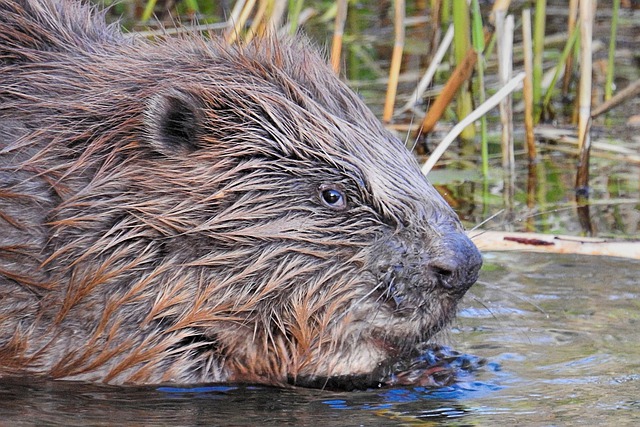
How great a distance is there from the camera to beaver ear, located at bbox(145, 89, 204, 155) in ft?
10.8

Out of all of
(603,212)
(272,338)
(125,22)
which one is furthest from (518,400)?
(125,22)

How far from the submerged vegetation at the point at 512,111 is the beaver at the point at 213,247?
48 centimetres

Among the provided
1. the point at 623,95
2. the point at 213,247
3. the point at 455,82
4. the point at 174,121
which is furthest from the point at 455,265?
the point at 623,95

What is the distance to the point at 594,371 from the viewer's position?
3.37 meters

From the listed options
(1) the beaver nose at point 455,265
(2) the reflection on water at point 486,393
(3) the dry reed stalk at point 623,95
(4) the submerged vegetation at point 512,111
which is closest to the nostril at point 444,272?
(1) the beaver nose at point 455,265

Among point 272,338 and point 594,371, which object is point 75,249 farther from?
point 594,371

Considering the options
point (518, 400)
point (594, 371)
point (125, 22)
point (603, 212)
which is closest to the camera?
point (518, 400)

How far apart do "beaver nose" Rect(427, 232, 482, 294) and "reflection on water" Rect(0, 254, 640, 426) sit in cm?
31

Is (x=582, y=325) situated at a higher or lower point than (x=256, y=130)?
lower

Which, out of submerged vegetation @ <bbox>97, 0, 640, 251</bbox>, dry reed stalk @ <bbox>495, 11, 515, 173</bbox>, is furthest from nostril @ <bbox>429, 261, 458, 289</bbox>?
dry reed stalk @ <bbox>495, 11, 515, 173</bbox>

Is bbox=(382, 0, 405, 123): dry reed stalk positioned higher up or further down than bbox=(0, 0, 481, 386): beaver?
higher up

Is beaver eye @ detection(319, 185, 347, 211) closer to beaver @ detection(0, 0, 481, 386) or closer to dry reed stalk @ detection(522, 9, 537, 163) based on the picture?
beaver @ detection(0, 0, 481, 386)

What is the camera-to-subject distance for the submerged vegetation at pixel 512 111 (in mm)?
5000

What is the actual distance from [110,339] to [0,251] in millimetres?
378
